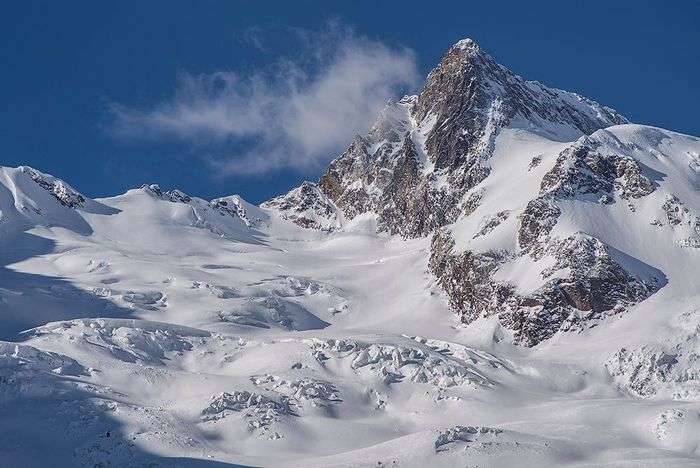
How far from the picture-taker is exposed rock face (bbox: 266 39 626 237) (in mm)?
150125

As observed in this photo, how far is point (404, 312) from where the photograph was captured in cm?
10681

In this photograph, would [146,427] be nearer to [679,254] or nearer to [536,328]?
[536,328]

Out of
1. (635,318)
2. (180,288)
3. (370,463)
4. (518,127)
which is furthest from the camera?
(518,127)

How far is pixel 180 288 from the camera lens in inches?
4306

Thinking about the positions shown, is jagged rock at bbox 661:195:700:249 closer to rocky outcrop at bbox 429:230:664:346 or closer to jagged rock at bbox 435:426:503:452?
rocky outcrop at bbox 429:230:664:346

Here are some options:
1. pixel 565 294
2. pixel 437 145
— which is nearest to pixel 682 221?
pixel 565 294

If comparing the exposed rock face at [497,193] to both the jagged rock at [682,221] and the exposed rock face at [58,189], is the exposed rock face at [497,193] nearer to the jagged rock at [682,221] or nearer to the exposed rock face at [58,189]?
the jagged rock at [682,221]

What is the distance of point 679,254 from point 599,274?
40.9 ft

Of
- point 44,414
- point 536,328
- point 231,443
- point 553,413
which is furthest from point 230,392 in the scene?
point 536,328

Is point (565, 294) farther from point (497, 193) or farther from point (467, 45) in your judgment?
point (467, 45)

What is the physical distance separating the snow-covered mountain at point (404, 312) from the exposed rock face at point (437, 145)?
0.70 meters

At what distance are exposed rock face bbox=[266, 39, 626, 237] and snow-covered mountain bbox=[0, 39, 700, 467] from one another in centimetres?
70

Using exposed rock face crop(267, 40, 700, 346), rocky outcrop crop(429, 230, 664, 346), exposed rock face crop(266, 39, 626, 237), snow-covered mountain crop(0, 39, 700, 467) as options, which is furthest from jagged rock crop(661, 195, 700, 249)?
exposed rock face crop(266, 39, 626, 237)

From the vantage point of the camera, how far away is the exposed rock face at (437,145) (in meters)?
150
